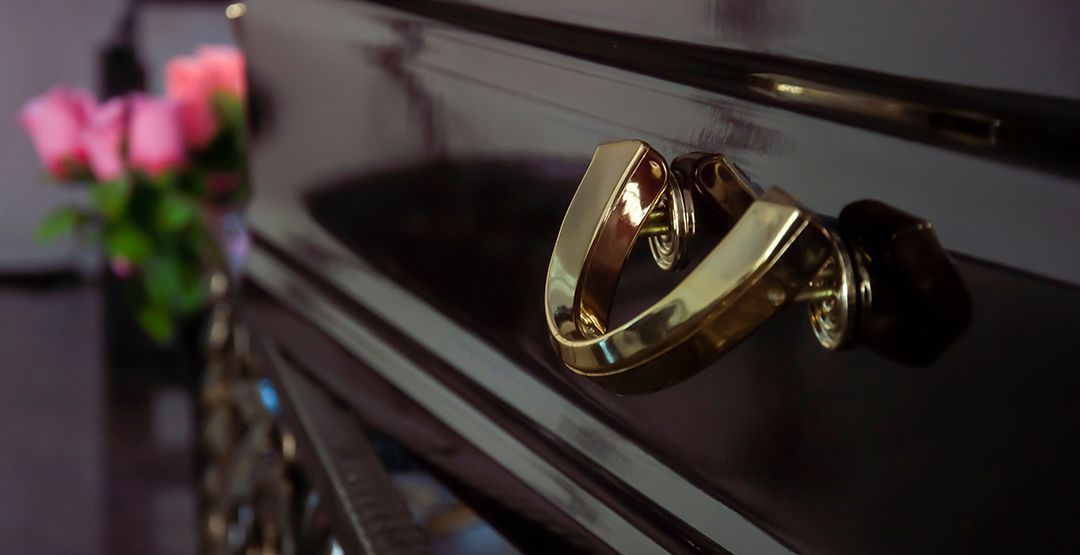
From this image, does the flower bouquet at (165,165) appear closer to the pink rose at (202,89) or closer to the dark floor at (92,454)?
the pink rose at (202,89)

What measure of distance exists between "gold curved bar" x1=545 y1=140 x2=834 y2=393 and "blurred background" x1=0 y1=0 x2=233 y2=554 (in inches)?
29.8

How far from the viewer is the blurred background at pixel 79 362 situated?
1.05 m

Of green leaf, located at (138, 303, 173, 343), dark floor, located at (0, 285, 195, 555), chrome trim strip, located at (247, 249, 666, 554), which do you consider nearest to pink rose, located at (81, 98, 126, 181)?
green leaf, located at (138, 303, 173, 343)

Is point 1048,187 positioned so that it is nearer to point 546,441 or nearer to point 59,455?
point 546,441

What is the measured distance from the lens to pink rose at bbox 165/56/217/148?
82 cm

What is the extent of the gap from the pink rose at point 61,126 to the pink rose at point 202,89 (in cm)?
8

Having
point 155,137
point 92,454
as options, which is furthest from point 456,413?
point 92,454

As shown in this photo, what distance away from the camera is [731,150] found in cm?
15

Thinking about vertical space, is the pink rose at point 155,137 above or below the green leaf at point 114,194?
above

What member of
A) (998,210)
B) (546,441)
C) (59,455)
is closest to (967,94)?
(998,210)

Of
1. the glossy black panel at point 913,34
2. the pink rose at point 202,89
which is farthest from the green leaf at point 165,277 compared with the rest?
the glossy black panel at point 913,34

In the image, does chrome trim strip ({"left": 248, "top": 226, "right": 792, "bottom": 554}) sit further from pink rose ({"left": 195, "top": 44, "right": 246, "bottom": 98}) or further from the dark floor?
the dark floor

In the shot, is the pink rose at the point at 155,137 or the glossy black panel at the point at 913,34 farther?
the pink rose at the point at 155,137

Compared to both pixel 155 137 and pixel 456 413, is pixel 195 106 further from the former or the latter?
pixel 456 413
